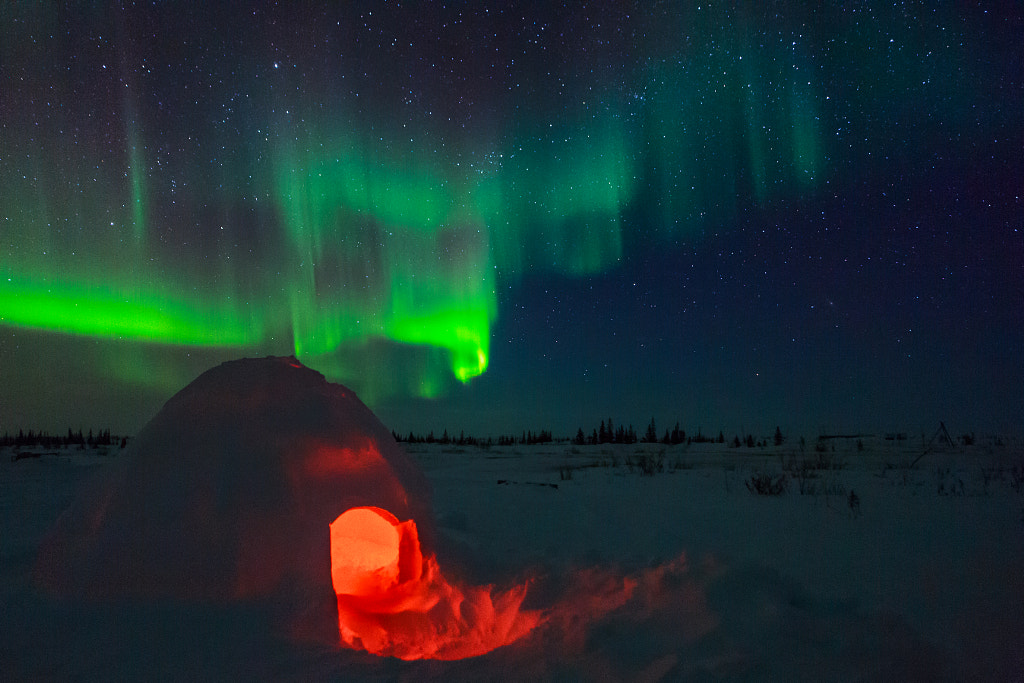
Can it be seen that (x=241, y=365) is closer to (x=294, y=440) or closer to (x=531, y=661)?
(x=294, y=440)

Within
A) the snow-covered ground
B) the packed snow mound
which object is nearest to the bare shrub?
the snow-covered ground

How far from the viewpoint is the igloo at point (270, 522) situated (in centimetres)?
478

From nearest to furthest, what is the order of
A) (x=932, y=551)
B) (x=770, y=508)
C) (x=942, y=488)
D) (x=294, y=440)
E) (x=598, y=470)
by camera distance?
(x=294, y=440)
(x=932, y=551)
(x=770, y=508)
(x=942, y=488)
(x=598, y=470)

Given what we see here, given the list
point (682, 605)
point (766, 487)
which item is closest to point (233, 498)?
point (682, 605)

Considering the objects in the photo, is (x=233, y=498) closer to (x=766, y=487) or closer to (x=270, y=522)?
(x=270, y=522)

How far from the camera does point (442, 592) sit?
19.3 feet

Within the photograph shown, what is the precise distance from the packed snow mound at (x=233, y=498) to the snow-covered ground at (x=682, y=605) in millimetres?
266

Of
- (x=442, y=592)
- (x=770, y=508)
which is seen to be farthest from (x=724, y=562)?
(x=770, y=508)

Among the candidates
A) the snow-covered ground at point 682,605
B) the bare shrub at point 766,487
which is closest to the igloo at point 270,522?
the snow-covered ground at point 682,605

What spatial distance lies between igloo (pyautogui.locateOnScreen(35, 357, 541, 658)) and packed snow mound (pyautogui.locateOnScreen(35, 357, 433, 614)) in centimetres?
1

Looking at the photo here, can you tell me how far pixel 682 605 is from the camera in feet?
15.5

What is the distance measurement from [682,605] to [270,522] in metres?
3.67

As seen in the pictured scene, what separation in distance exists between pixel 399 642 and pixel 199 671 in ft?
5.79

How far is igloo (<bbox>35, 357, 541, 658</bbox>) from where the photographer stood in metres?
4.78
